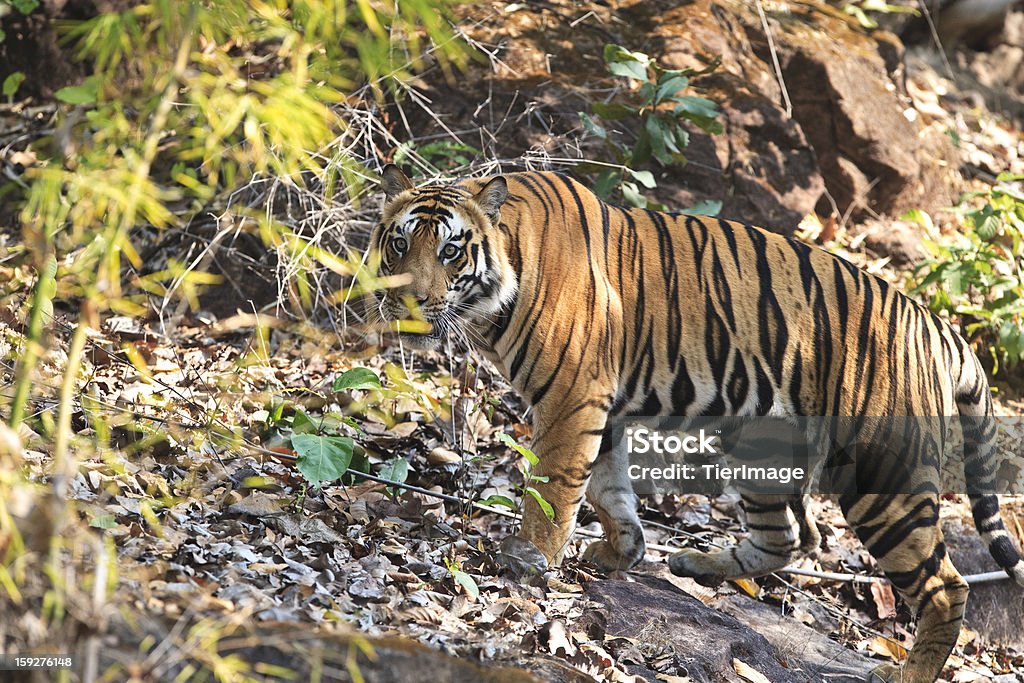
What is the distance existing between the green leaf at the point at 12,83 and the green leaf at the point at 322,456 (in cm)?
414

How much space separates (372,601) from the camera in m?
3.38

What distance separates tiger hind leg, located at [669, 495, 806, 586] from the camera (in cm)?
515

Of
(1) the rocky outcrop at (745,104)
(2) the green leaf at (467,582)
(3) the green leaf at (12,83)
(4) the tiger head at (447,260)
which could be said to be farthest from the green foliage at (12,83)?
(2) the green leaf at (467,582)

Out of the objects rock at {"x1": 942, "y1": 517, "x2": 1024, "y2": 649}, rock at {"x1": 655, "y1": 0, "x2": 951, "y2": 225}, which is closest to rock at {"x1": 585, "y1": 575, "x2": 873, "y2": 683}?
rock at {"x1": 942, "y1": 517, "x2": 1024, "y2": 649}

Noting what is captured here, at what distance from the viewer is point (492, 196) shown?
4324mm

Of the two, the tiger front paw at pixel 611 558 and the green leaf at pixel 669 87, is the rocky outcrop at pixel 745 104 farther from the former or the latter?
the tiger front paw at pixel 611 558

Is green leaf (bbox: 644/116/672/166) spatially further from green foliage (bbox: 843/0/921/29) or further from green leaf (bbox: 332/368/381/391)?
green foliage (bbox: 843/0/921/29)

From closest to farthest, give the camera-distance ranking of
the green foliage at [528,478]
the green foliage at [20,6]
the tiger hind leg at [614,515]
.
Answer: the green foliage at [528,478]
the tiger hind leg at [614,515]
the green foliage at [20,6]

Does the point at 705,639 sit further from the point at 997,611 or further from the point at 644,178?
the point at 644,178

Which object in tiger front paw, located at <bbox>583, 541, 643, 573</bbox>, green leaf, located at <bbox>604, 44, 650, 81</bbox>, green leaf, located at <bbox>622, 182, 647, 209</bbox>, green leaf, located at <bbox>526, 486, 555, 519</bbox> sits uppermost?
green leaf, located at <bbox>604, 44, 650, 81</bbox>

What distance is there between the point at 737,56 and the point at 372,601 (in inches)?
231

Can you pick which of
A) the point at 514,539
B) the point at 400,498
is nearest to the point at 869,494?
the point at 514,539

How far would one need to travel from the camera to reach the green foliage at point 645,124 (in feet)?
20.1

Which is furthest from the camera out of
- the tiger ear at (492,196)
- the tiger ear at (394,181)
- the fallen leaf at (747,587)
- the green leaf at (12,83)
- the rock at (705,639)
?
the green leaf at (12,83)
